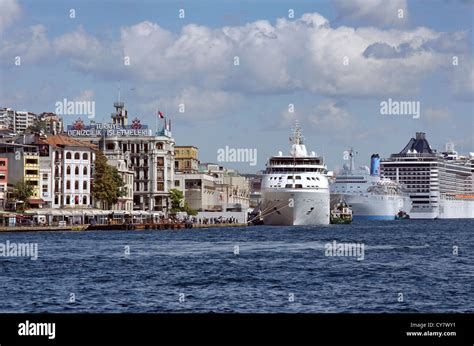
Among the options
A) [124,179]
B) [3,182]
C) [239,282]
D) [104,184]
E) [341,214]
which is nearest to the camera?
[239,282]

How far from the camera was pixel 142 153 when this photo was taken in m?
174

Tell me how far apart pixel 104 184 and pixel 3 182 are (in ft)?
71.3

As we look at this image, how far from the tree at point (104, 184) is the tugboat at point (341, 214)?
3371cm

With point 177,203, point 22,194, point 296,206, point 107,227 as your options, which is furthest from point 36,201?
point 177,203

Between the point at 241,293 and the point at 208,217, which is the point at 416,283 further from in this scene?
the point at 208,217

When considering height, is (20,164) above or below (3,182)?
above

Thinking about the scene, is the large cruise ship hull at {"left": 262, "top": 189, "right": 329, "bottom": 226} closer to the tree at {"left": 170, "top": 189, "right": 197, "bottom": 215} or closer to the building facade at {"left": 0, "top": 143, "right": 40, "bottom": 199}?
the building facade at {"left": 0, "top": 143, "right": 40, "bottom": 199}

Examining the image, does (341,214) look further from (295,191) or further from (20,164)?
(20,164)

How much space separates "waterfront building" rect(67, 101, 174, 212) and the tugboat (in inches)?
1080

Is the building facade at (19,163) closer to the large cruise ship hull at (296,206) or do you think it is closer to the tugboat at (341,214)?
the large cruise ship hull at (296,206)

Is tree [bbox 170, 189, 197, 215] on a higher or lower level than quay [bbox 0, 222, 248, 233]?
higher

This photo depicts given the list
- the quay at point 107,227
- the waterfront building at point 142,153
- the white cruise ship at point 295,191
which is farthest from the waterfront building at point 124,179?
the white cruise ship at point 295,191

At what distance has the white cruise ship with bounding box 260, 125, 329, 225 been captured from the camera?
135 m

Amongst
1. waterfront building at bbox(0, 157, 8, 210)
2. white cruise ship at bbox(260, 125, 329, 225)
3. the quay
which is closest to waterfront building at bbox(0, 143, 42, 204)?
waterfront building at bbox(0, 157, 8, 210)
